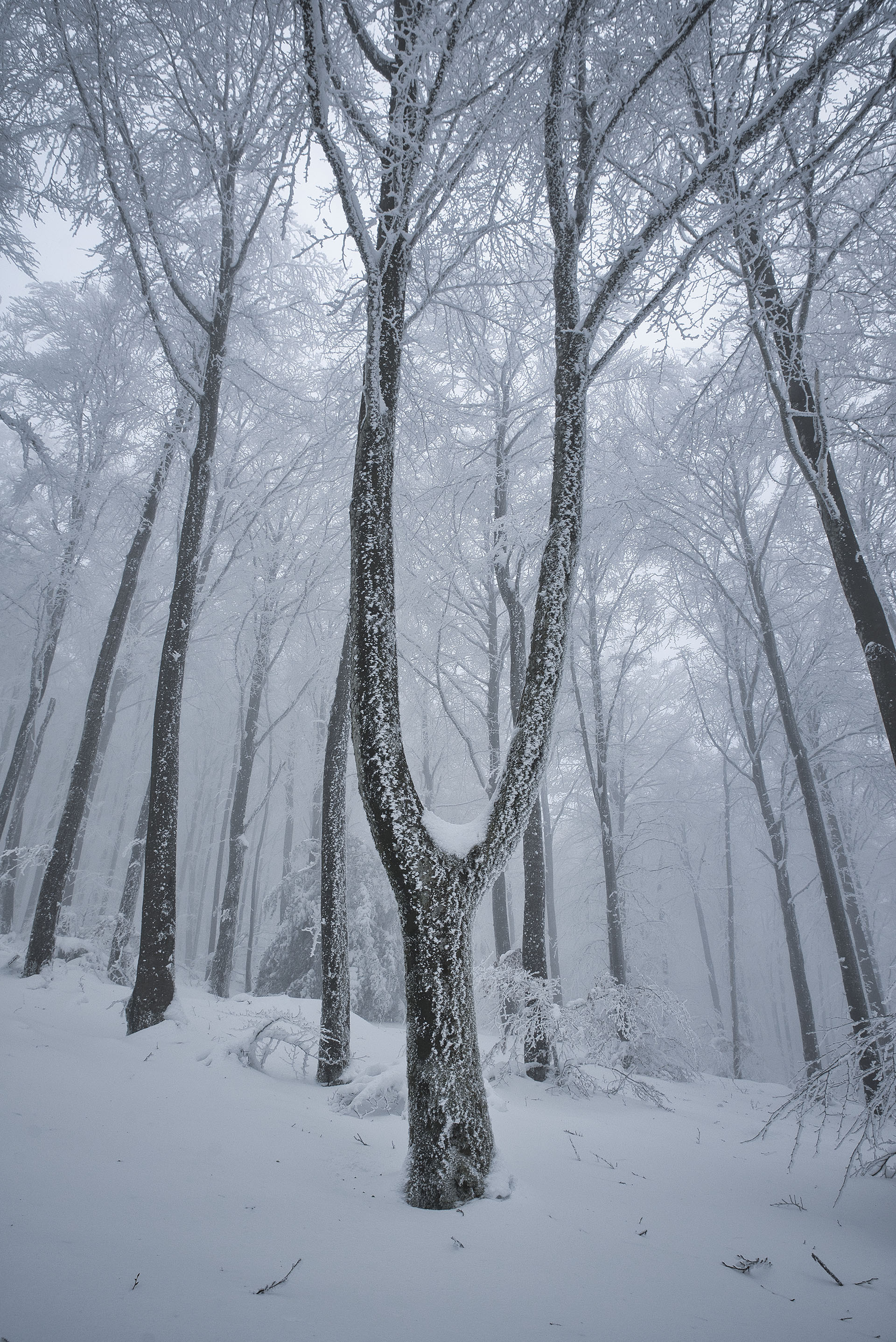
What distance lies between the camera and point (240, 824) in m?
10.3

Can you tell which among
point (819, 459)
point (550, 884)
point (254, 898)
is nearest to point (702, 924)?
point (550, 884)

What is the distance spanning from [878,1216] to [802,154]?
21.7 ft

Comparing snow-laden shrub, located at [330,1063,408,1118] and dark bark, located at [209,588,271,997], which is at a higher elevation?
dark bark, located at [209,588,271,997]

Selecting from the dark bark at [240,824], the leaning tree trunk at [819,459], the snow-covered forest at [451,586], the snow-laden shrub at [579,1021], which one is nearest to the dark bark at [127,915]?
the snow-covered forest at [451,586]

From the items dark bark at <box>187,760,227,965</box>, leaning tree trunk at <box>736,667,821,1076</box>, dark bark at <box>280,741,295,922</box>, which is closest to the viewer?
leaning tree trunk at <box>736,667,821,1076</box>

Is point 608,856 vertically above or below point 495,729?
below

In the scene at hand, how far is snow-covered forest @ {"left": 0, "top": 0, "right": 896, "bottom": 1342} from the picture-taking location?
2143mm

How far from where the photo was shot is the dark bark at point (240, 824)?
9.92 m

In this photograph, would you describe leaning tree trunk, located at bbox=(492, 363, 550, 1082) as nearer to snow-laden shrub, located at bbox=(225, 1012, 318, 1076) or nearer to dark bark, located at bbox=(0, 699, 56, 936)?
snow-laden shrub, located at bbox=(225, 1012, 318, 1076)

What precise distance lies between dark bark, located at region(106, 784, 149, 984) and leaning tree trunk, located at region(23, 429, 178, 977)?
92 centimetres

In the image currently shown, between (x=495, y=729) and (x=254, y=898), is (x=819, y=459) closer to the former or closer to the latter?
(x=495, y=729)

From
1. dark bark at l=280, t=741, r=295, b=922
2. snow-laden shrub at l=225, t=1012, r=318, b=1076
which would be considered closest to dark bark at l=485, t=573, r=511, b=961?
snow-laden shrub at l=225, t=1012, r=318, b=1076

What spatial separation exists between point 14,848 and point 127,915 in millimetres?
4701

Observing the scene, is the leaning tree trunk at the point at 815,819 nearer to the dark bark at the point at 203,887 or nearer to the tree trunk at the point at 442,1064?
the tree trunk at the point at 442,1064
